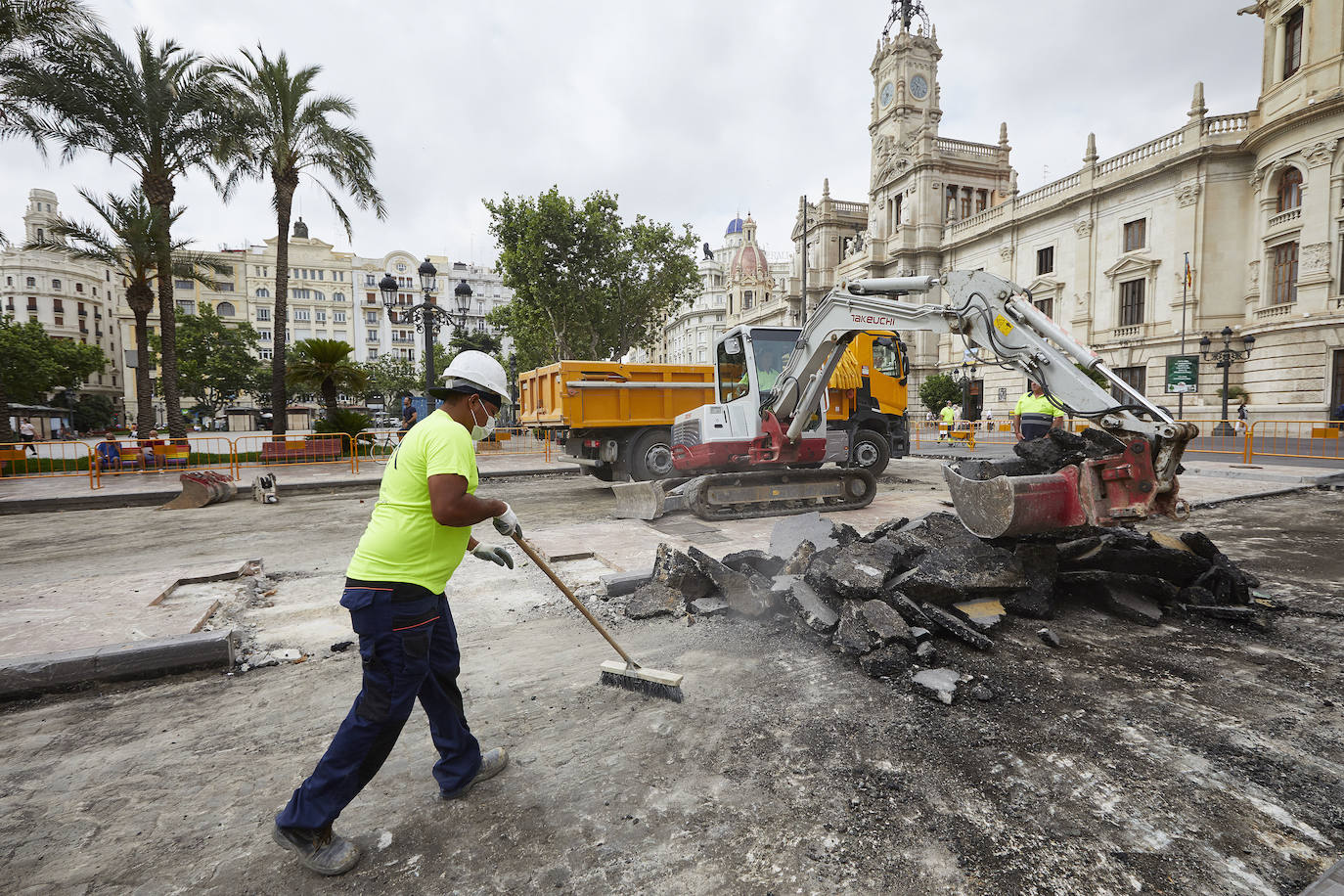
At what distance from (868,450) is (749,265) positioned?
87.2m

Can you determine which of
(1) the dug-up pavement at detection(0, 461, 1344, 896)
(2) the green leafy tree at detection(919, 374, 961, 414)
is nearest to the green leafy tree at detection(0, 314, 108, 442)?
(1) the dug-up pavement at detection(0, 461, 1344, 896)

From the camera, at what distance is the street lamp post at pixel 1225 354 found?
25.5 metres

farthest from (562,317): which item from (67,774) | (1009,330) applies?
(67,774)

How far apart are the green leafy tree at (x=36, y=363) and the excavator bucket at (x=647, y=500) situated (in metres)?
37.8

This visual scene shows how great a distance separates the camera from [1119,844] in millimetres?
2260

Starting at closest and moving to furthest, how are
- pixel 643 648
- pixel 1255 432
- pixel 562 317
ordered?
pixel 643 648, pixel 1255 432, pixel 562 317

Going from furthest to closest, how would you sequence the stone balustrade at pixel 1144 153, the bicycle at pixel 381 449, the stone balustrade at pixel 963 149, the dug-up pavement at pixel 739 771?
the stone balustrade at pixel 963 149 < the stone balustrade at pixel 1144 153 < the bicycle at pixel 381 449 < the dug-up pavement at pixel 739 771

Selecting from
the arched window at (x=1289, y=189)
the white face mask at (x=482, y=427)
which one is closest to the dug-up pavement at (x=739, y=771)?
the white face mask at (x=482, y=427)

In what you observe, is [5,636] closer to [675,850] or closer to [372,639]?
[372,639]

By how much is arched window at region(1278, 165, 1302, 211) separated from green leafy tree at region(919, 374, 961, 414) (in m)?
16.9

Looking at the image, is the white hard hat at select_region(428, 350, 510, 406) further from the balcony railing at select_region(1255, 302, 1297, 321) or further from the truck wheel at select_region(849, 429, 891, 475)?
the balcony railing at select_region(1255, 302, 1297, 321)

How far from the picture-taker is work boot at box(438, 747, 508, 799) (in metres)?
2.63

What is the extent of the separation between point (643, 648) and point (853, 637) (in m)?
1.42

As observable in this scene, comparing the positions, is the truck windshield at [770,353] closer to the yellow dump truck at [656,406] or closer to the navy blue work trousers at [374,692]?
the yellow dump truck at [656,406]
